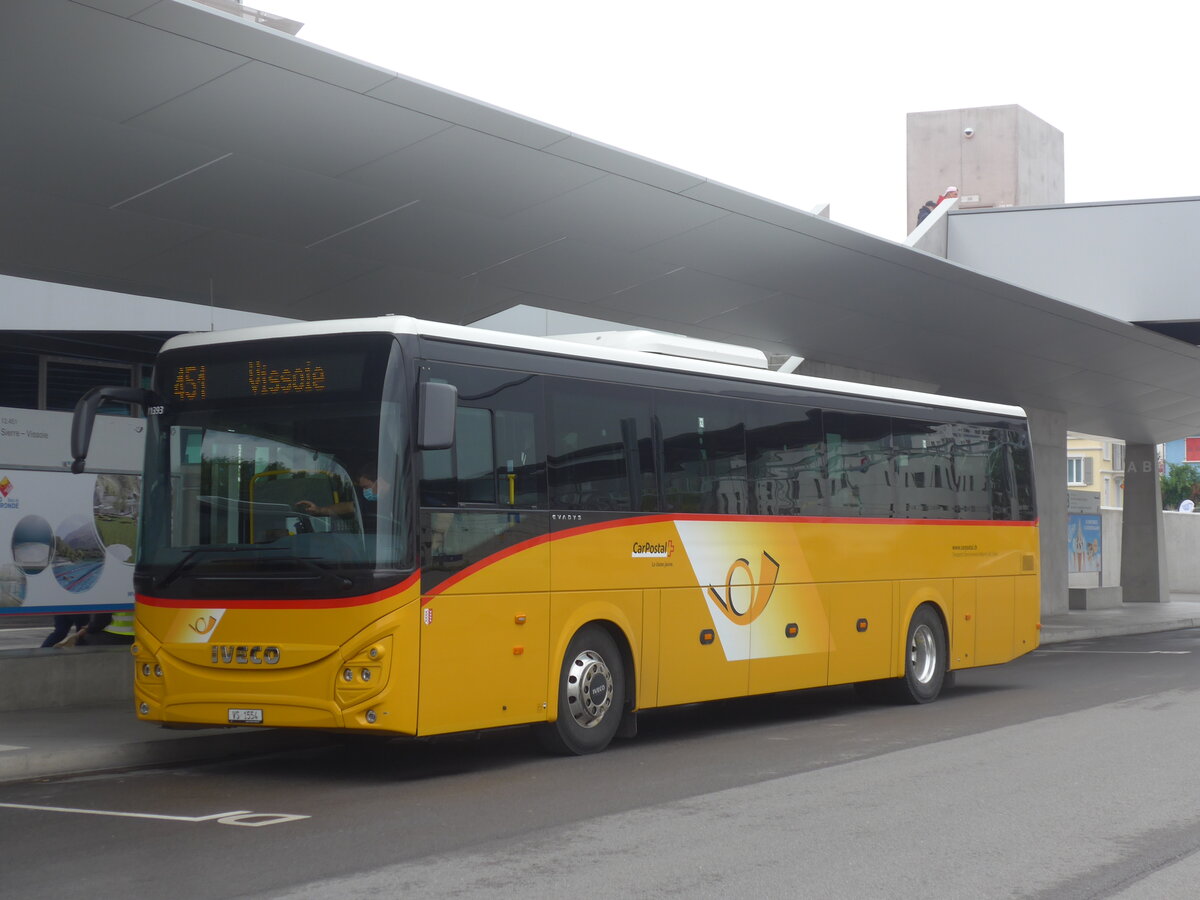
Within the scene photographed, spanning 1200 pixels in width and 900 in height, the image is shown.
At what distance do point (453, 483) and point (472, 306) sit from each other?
9.41 m

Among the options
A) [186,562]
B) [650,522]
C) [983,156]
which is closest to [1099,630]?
[650,522]

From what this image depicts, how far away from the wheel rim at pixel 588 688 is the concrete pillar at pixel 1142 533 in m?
38.5

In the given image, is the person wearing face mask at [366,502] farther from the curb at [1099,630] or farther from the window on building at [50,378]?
the curb at [1099,630]

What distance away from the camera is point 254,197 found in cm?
1391

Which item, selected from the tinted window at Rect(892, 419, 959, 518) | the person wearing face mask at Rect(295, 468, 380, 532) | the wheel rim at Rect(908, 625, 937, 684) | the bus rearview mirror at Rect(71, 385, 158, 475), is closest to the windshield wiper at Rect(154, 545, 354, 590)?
the person wearing face mask at Rect(295, 468, 380, 532)

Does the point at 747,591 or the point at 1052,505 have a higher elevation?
the point at 1052,505

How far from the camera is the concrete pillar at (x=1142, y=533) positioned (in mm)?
46094

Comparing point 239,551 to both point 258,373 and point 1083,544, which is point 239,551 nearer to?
point 258,373

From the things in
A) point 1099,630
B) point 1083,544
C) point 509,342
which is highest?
point 509,342

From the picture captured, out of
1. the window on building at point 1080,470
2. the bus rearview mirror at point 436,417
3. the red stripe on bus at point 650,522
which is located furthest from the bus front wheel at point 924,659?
the window on building at point 1080,470

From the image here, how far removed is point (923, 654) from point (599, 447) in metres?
6.17

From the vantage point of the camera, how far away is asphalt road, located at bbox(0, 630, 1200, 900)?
669 centimetres

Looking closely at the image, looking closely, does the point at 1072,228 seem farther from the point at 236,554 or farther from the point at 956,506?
the point at 236,554

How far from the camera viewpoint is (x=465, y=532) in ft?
33.5
